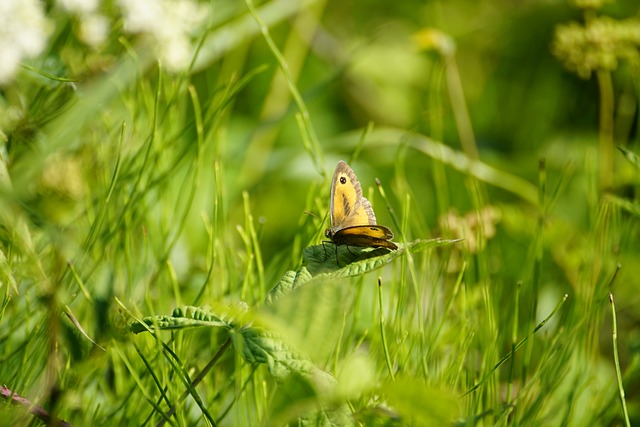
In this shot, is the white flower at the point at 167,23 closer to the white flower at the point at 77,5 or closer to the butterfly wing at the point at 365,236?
the white flower at the point at 77,5

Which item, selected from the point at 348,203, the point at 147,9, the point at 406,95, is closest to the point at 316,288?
the point at 348,203

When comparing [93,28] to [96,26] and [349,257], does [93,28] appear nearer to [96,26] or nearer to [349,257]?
[96,26]

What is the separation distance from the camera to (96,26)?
3.04 ft

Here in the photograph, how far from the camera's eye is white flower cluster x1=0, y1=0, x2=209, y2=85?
29.7 inches

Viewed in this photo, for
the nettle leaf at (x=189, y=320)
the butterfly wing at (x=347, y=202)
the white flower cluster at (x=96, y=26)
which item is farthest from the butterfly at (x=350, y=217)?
the white flower cluster at (x=96, y=26)

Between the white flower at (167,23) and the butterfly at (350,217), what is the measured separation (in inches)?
14.7

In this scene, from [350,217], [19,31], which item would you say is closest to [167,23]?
[19,31]

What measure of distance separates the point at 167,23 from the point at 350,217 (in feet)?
1.53

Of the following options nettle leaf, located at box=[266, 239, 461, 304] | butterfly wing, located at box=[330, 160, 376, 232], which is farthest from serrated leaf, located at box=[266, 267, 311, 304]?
butterfly wing, located at box=[330, 160, 376, 232]

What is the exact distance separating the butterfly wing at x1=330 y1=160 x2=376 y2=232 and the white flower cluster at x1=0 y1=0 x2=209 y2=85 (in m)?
0.30

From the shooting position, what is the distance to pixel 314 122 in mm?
1816

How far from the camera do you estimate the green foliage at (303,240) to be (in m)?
0.52

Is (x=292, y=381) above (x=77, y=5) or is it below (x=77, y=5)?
below

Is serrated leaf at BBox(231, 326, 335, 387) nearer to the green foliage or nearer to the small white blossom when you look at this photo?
the green foliage
